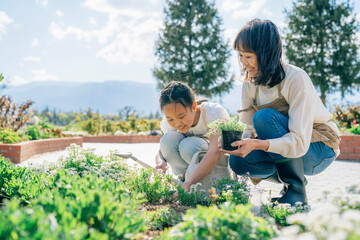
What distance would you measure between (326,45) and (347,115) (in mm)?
9835

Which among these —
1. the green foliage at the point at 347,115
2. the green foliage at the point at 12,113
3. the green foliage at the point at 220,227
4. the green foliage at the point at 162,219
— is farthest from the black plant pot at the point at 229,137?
the green foliage at the point at 347,115

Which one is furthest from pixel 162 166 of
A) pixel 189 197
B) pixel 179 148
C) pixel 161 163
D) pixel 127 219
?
pixel 127 219

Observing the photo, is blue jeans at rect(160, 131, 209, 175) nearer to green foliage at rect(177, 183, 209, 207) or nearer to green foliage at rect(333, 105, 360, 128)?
green foliage at rect(177, 183, 209, 207)

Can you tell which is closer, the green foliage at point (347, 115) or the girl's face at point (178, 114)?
the girl's face at point (178, 114)

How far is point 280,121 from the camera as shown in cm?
270

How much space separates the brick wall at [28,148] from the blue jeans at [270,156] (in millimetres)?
4883

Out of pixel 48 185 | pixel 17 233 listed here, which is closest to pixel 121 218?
pixel 17 233

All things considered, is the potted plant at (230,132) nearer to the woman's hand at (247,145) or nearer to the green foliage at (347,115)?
the woman's hand at (247,145)

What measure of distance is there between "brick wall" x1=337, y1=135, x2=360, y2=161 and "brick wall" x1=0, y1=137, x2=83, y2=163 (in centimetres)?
650

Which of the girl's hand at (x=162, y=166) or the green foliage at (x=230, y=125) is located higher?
the green foliage at (x=230, y=125)

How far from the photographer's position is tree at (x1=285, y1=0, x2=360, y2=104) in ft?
61.0

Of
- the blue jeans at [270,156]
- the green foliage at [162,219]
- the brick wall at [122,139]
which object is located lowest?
the green foliage at [162,219]

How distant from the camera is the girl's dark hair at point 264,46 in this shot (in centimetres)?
260

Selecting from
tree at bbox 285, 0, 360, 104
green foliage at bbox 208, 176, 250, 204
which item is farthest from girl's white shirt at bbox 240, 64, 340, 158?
tree at bbox 285, 0, 360, 104
